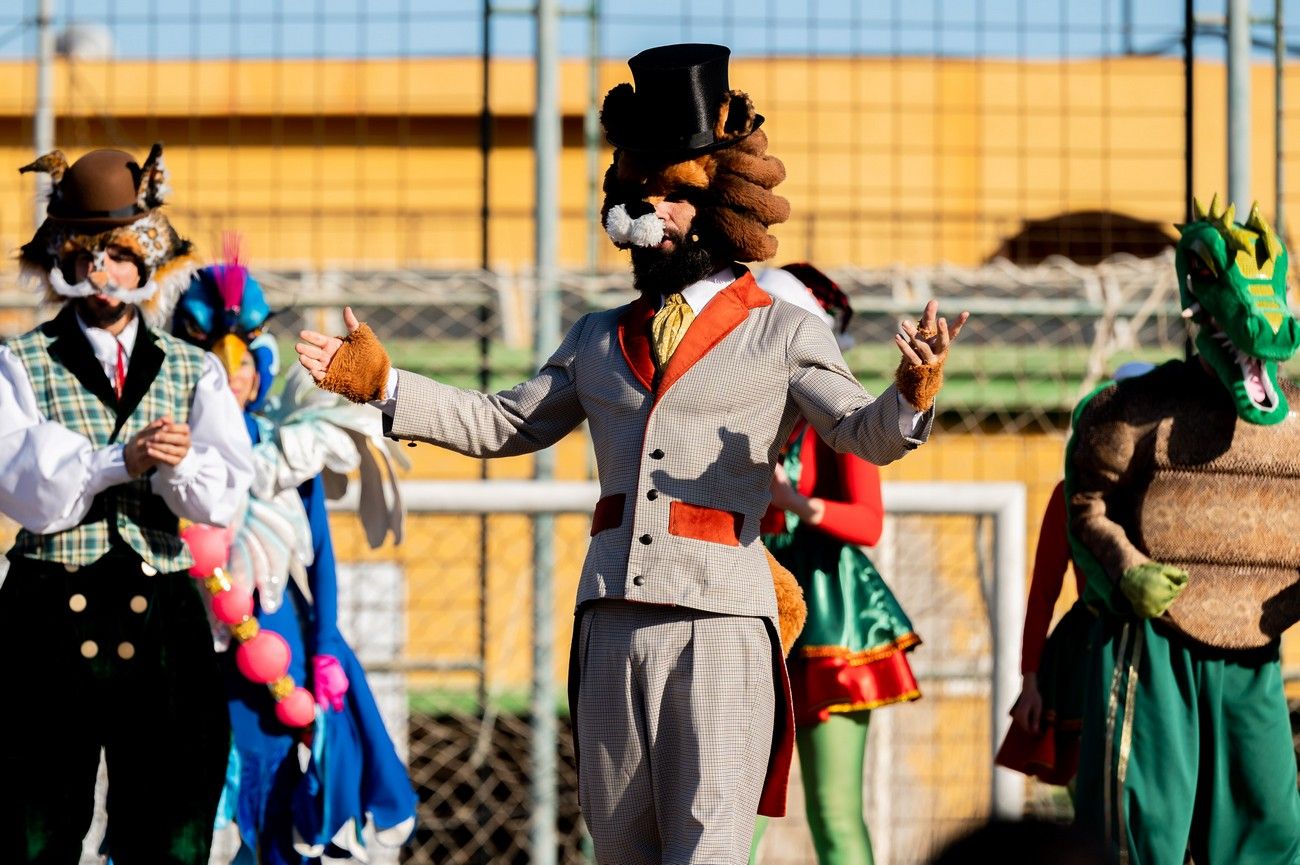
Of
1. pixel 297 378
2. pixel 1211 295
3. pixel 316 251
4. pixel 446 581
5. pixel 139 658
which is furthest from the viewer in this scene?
pixel 316 251

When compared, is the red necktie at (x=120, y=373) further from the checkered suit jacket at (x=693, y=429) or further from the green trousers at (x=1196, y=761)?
the green trousers at (x=1196, y=761)

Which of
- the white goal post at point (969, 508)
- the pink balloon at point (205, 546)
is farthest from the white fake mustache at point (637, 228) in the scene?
the white goal post at point (969, 508)

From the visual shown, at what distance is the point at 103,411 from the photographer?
3879 millimetres

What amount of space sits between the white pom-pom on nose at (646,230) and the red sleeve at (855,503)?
3.43 feet

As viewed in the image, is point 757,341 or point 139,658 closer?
point 757,341

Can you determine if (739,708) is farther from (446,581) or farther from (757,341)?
(446,581)

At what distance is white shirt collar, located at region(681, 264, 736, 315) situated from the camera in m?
3.60

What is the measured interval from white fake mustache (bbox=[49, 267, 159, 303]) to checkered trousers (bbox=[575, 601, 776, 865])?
114cm

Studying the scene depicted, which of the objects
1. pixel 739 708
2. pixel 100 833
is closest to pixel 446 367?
pixel 100 833

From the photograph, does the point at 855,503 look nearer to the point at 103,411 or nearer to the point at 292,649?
the point at 292,649

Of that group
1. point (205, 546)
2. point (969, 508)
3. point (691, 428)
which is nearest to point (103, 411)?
point (205, 546)

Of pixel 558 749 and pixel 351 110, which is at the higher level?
pixel 351 110

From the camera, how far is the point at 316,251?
983 cm

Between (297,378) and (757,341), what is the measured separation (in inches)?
61.8
